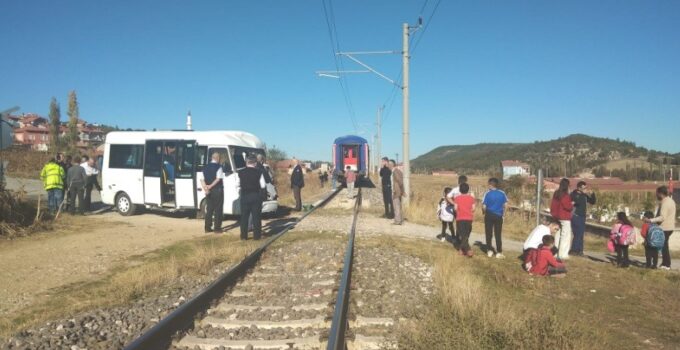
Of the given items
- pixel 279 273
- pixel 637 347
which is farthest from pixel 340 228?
pixel 637 347

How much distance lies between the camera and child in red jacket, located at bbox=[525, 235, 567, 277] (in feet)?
28.3

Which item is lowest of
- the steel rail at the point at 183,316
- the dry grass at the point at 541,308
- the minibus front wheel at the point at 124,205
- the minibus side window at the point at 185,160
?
the dry grass at the point at 541,308

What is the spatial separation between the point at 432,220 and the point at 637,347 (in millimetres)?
11885

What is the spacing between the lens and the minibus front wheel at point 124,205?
49.0 feet

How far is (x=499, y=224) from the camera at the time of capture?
10.2 metres

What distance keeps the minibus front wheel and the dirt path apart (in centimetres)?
22

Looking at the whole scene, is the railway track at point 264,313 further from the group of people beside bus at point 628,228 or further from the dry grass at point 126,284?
the group of people beside bus at point 628,228

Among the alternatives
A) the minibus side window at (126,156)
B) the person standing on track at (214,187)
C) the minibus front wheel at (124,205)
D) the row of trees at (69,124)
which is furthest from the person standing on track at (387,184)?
the row of trees at (69,124)

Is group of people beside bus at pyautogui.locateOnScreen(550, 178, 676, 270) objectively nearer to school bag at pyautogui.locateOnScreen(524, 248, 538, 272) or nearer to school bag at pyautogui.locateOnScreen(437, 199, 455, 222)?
school bag at pyautogui.locateOnScreen(524, 248, 538, 272)

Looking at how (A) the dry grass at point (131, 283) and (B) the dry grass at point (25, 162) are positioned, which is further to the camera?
(B) the dry grass at point (25, 162)

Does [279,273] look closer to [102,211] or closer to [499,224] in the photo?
[499,224]

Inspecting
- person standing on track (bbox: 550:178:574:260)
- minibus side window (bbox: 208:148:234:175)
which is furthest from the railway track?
minibus side window (bbox: 208:148:234:175)

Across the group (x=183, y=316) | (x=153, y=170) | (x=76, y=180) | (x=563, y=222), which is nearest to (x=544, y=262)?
(x=563, y=222)

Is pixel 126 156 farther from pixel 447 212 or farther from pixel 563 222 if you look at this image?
pixel 563 222
